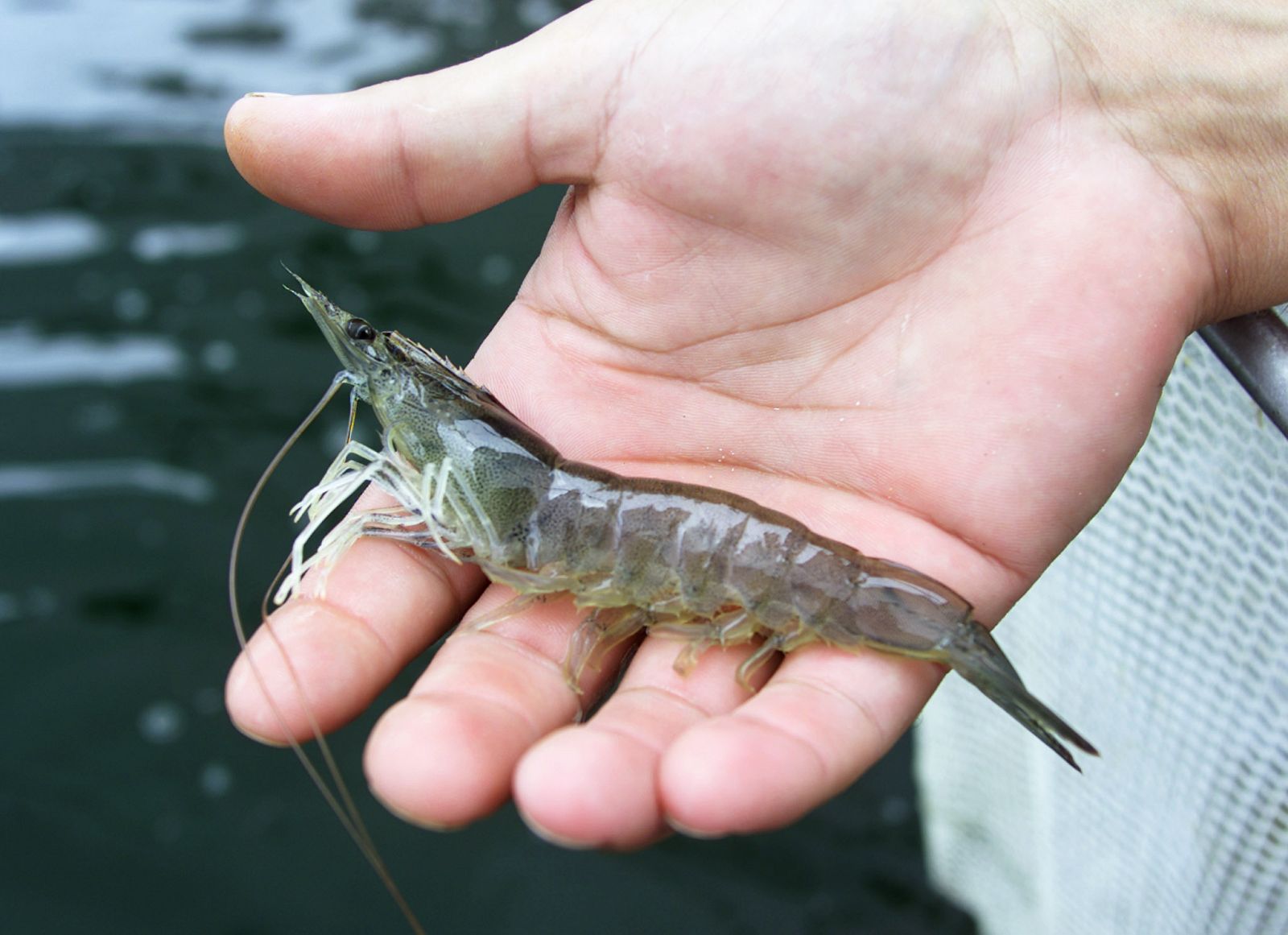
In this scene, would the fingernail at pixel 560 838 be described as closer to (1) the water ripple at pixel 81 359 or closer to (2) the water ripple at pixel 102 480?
(2) the water ripple at pixel 102 480

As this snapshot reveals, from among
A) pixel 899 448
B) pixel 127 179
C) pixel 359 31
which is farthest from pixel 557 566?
pixel 359 31

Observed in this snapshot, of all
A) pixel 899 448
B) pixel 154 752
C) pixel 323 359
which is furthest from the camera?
pixel 323 359

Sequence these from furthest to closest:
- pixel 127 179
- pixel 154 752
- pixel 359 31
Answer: pixel 359 31, pixel 127 179, pixel 154 752

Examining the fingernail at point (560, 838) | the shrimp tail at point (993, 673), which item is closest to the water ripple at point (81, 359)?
the fingernail at point (560, 838)

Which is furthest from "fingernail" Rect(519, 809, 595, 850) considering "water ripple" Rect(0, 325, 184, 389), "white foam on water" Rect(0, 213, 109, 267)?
"white foam on water" Rect(0, 213, 109, 267)

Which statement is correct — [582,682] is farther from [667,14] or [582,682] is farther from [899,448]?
[667,14]

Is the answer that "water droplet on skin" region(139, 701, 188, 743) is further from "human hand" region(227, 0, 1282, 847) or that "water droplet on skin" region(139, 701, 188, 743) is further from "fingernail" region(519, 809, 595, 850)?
"fingernail" region(519, 809, 595, 850)

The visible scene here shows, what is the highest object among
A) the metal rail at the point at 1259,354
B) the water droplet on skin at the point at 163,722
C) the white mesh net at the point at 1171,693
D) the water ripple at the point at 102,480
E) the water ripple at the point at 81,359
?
the metal rail at the point at 1259,354
